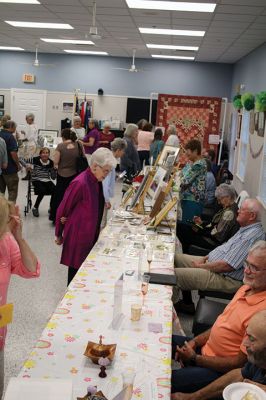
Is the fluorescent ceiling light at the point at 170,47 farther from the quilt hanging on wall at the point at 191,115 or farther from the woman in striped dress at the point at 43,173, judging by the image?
the woman in striped dress at the point at 43,173

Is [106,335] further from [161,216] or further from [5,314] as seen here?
[161,216]

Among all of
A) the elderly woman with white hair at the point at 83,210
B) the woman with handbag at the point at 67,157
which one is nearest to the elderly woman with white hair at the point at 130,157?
the woman with handbag at the point at 67,157

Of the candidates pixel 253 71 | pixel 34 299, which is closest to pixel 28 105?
pixel 253 71

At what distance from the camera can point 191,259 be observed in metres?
4.28

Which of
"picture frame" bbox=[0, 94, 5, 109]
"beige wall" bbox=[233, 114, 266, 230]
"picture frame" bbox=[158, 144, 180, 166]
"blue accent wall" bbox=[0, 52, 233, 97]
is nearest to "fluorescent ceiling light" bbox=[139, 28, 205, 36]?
"beige wall" bbox=[233, 114, 266, 230]

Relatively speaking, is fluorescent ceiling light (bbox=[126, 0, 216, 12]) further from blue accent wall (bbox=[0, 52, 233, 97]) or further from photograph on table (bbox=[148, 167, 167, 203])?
blue accent wall (bbox=[0, 52, 233, 97])

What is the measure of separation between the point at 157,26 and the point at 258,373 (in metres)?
7.24

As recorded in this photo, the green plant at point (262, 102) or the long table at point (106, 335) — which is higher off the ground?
the green plant at point (262, 102)

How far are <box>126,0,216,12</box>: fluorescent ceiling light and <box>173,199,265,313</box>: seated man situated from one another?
3771 mm

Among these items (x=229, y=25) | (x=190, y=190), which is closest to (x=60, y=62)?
(x=229, y=25)

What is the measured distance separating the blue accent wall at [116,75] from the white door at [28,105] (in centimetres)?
27

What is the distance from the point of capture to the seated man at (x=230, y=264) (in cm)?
373

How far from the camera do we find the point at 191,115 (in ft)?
40.5

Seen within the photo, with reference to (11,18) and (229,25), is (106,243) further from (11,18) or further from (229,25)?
(11,18)
